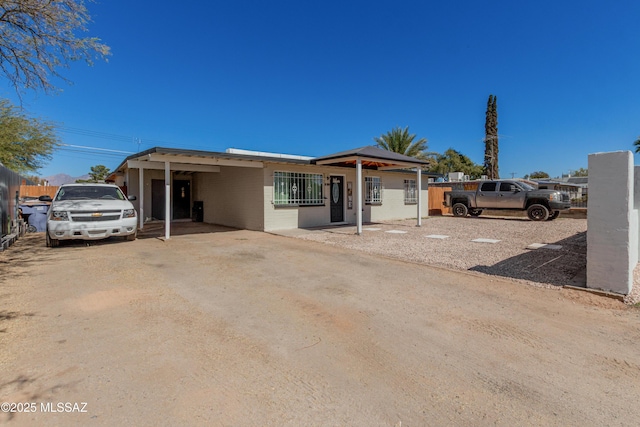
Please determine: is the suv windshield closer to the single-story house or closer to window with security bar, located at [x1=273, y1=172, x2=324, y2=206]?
the single-story house

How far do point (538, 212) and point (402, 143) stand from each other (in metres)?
11.9

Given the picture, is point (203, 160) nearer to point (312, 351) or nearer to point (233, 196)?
point (233, 196)

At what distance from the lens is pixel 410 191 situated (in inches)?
699

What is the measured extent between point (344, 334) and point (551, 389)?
66.9 inches

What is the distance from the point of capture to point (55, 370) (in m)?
2.52

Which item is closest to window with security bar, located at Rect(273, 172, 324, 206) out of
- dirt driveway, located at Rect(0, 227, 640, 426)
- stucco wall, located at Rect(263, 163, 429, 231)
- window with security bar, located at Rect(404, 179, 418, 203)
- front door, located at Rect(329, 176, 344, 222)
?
stucco wall, located at Rect(263, 163, 429, 231)

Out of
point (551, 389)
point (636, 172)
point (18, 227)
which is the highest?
point (636, 172)

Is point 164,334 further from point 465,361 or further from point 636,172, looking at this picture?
point 636,172

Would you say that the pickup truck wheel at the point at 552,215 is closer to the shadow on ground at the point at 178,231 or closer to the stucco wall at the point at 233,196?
the stucco wall at the point at 233,196

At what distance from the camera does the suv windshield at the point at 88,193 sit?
28.3 ft

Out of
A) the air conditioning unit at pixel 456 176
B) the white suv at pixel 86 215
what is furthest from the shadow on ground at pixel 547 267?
the air conditioning unit at pixel 456 176

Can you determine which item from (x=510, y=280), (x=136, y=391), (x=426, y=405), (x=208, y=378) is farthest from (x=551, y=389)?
(x=510, y=280)

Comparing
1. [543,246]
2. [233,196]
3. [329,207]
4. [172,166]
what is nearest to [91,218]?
[172,166]

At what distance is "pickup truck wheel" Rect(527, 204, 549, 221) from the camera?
14.8 metres
